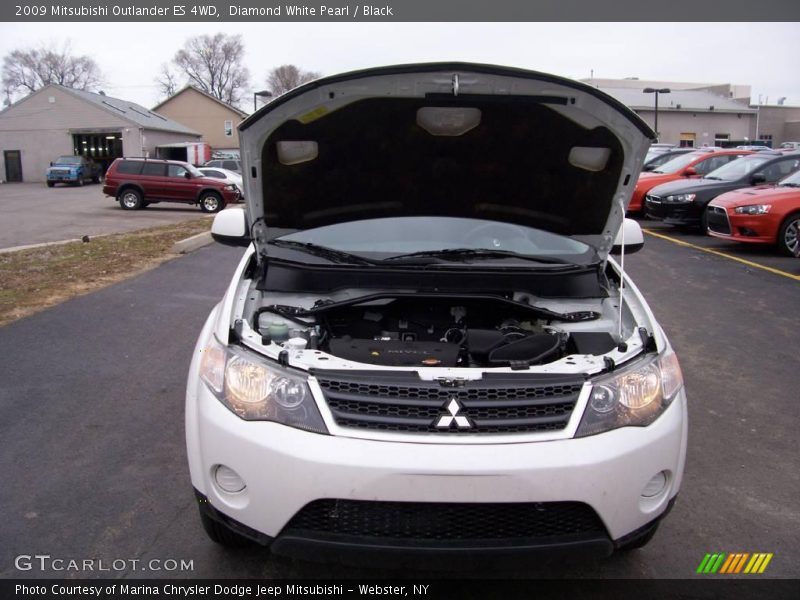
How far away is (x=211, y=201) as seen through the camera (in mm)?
22219

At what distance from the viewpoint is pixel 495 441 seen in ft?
7.48

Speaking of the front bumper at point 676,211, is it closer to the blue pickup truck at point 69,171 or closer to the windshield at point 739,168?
the windshield at point 739,168

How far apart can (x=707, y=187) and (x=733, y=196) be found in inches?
82.6

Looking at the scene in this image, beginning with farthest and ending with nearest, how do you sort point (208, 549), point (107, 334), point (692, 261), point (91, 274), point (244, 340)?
1. point (692, 261)
2. point (91, 274)
3. point (107, 334)
4. point (208, 549)
5. point (244, 340)

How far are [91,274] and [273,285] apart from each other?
6.73 metres

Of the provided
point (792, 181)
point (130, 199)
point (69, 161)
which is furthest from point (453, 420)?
point (69, 161)

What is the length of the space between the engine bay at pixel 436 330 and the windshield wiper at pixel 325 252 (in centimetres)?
25

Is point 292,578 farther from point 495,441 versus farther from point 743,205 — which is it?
point 743,205

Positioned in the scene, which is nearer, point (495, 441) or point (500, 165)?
point (495, 441)

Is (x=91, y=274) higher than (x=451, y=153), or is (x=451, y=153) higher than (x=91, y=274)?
(x=451, y=153)

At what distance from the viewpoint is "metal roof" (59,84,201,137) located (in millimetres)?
44219

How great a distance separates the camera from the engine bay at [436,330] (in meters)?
2.86

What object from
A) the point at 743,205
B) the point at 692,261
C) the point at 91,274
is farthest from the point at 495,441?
the point at 743,205

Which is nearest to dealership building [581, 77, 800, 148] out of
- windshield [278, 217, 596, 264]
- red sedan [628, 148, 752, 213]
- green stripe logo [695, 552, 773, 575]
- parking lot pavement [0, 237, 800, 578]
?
red sedan [628, 148, 752, 213]
